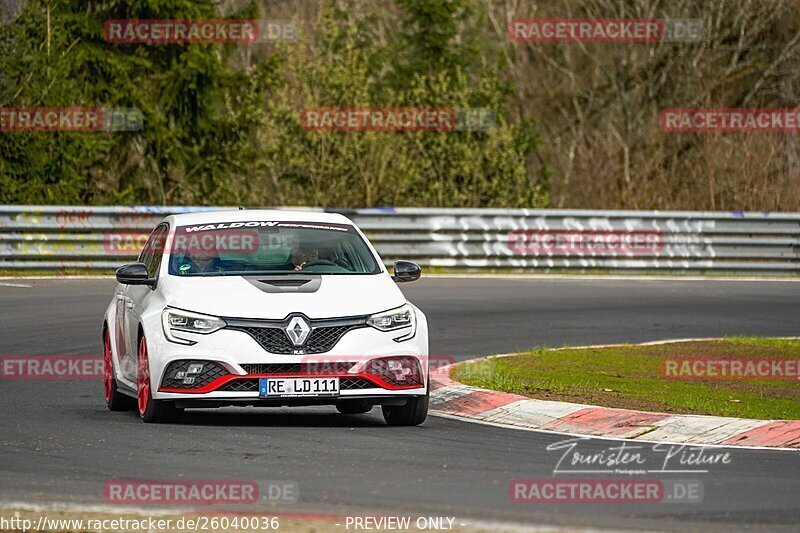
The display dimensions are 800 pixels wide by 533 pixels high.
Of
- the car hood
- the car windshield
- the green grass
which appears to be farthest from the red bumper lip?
the green grass

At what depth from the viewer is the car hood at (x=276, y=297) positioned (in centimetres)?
1124

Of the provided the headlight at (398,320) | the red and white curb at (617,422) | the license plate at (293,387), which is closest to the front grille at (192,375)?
the license plate at (293,387)

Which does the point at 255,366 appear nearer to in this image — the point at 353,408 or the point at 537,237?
the point at 353,408

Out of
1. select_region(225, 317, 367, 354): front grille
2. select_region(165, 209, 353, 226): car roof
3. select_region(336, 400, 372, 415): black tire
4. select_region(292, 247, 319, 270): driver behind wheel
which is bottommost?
select_region(336, 400, 372, 415): black tire

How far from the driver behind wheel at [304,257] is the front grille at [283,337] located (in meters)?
1.22

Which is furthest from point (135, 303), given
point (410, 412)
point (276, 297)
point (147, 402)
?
point (410, 412)

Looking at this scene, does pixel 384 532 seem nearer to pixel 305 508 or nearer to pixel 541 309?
pixel 305 508

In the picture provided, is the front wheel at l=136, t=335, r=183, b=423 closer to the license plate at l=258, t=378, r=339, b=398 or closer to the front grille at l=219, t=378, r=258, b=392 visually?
the front grille at l=219, t=378, r=258, b=392

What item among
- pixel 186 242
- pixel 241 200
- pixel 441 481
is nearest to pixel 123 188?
pixel 241 200

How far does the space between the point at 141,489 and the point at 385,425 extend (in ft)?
11.1

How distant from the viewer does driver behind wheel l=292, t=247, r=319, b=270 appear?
12456 millimetres

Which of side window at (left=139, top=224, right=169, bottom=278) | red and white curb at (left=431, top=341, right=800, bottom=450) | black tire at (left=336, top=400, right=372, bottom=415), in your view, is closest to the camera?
red and white curb at (left=431, top=341, right=800, bottom=450)

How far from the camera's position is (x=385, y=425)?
1192cm

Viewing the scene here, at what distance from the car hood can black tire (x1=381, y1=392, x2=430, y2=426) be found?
69 centimetres
